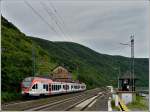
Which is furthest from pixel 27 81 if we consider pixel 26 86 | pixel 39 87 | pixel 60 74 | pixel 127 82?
pixel 60 74

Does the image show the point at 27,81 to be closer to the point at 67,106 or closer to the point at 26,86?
the point at 26,86

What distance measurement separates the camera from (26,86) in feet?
167

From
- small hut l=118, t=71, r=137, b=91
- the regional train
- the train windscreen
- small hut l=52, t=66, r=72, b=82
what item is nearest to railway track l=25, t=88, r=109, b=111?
small hut l=118, t=71, r=137, b=91

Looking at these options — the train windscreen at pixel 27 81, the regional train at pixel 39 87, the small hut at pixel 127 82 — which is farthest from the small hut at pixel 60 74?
the small hut at pixel 127 82

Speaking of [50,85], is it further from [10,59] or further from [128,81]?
[128,81]

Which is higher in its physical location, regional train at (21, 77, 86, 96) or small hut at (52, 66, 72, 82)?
small hut at (52, 66, 72, 82)

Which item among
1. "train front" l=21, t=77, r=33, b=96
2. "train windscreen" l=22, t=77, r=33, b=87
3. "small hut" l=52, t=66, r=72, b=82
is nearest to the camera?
"train front" l=21, t=77, r=33, b=96

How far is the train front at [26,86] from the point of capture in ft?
166

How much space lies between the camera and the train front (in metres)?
50.6

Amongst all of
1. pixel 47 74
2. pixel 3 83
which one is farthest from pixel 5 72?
pixel 47 74

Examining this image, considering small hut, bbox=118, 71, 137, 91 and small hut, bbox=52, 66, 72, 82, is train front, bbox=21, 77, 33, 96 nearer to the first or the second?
small hut, bbox=118, 71, 137, 91

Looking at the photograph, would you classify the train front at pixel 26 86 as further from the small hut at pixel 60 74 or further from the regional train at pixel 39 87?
the small hut at pixel 60 74

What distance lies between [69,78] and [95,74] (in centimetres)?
2981

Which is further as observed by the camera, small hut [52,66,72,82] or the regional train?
small hut [52,66,72,82]
